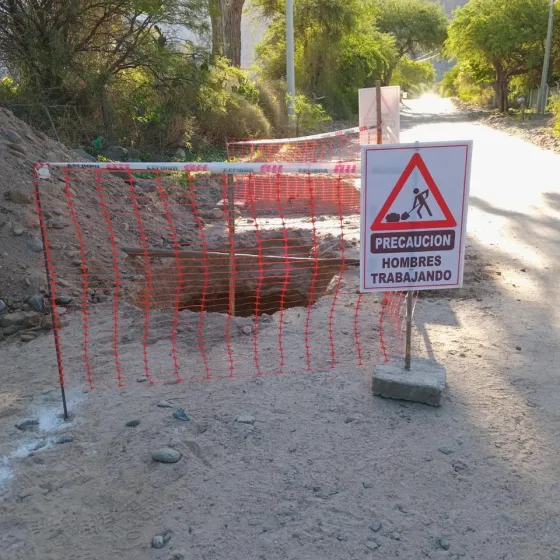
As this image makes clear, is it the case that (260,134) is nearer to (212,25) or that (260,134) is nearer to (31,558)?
(212,25)

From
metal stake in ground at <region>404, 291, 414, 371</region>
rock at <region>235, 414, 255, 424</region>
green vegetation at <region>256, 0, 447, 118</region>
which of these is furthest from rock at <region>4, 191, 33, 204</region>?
green vegetation at <region>256, 0, 447, 118</region>

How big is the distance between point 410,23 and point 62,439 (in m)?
48.1

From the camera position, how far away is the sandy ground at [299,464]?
2777mm

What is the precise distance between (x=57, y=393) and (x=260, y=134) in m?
14.0

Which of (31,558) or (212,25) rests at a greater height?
(212,25)

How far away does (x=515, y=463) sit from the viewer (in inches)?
129

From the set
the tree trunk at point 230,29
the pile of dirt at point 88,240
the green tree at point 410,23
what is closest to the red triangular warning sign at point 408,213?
the pile of dirt at point 88,240

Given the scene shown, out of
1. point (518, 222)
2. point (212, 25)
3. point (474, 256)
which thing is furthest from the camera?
point (212, 25)

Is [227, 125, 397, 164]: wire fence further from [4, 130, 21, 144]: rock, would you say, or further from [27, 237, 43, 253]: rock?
[27, 237, 43, 253]: rock

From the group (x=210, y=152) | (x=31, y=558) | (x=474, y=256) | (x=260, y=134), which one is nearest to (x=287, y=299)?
(x=474, y=256)

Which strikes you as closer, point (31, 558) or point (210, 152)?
point (31, 558)

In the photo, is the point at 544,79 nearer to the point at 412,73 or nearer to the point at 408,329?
the point at 412,73

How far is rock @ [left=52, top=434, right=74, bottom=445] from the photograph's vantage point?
11.6ft

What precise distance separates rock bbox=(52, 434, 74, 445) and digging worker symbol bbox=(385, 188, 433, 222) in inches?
93.0
